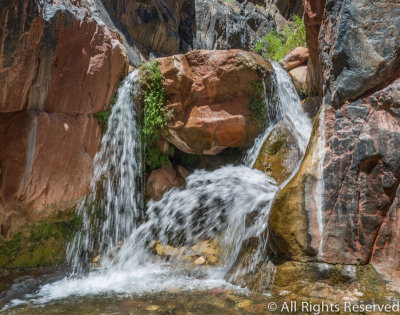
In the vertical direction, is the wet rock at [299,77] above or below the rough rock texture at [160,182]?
above

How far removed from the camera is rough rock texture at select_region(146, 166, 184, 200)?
19.4 feet

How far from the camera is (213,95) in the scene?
5.77 m

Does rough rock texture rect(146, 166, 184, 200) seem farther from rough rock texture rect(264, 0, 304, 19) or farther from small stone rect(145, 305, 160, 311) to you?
rough rock texture rect(264, 0, 304, 19)

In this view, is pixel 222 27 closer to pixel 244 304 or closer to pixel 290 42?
pixel 290 42

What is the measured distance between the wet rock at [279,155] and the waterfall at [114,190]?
7.59 feet

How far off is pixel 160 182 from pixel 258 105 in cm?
231

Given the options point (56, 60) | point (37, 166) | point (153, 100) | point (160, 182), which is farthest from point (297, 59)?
point (37, 166)

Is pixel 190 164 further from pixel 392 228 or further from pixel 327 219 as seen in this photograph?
pixel 392 228

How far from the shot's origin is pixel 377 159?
2.98m

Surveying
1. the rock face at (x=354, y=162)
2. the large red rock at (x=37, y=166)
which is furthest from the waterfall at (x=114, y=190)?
the rock face at (x=354, y=162)

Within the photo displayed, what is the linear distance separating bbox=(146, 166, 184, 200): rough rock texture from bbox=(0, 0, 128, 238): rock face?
1.20 metres

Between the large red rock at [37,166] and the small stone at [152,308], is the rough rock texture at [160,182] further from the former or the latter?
the small stone at [152,308]

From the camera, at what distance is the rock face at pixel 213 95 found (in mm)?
5656

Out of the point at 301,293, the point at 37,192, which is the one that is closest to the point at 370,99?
the point at 301,293
